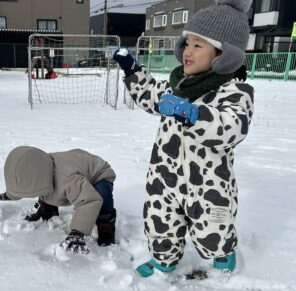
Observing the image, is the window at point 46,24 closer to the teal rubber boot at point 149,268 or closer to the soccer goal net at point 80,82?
the soccer goal net at point 80,82

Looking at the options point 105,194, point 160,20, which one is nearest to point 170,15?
point 160,20

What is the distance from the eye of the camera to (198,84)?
1.59m

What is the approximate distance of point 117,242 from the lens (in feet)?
7.54

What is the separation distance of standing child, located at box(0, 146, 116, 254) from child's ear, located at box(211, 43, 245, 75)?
99cm

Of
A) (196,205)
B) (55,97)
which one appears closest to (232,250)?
(196,205)

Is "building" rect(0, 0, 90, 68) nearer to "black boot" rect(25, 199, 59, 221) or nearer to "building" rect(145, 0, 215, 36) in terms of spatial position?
"building" rect(145, 0, 215, 36)

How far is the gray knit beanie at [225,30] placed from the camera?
1545 millimetres

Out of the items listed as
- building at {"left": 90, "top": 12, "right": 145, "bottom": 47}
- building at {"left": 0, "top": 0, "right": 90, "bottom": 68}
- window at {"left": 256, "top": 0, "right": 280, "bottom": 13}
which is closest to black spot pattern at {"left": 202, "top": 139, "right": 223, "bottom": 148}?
window at {"left": 256, "top": 0, "right": 280, "bottom": 13}

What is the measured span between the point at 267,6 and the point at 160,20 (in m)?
14.8

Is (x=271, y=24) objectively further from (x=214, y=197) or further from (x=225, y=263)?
(x=214, y=197)

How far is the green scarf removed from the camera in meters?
1.57

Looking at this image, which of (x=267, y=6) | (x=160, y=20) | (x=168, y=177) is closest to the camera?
(x=168, y=177)

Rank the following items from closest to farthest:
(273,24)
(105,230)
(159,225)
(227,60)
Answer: (227,60) → (159,225) → (105,230) → (273,24)

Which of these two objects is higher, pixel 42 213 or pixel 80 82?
pixel 42 213
